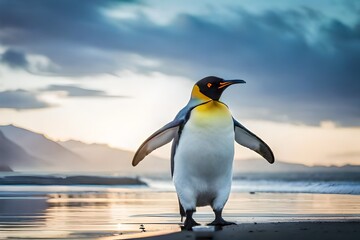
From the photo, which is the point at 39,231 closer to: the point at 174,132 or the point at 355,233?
the point at 174,132

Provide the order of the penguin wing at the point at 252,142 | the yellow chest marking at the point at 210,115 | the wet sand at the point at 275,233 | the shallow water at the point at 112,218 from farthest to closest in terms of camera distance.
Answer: the penguin wing at the point at 252,142, the yellow chest marking at the point at 210,115, the shallow water at the point at 112,218, the wet sand at the point at 275,233

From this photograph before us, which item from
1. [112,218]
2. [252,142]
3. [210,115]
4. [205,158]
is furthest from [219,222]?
[112,218]

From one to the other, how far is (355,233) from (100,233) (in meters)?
2.80

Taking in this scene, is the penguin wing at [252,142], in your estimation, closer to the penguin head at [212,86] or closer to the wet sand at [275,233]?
the penguin head at [212,86]

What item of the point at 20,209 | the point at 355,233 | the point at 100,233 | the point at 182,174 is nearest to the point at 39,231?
the point at 100,233

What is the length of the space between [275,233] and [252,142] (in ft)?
8.76

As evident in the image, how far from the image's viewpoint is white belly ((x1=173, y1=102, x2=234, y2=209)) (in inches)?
343

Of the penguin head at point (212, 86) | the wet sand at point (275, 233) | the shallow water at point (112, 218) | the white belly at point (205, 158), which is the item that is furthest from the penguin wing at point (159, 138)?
the wet sand at point (275, 233)

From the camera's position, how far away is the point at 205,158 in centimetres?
878

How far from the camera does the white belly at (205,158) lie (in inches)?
343

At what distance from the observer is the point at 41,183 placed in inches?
1246

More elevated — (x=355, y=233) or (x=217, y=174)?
(x=217, y=174)

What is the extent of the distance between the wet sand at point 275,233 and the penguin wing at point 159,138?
1.48 metres

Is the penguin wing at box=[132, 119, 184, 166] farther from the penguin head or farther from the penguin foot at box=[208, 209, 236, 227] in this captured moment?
the penguin foot at box=[208, 209, 236, 227]
